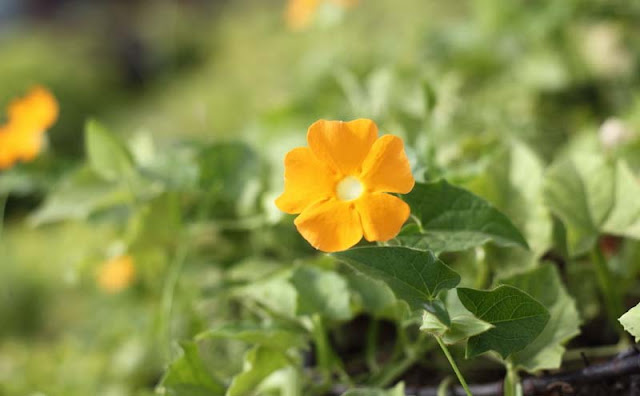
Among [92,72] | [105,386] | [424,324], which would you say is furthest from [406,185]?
[92,72]

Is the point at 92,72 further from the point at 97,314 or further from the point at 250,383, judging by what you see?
the point at 250,383

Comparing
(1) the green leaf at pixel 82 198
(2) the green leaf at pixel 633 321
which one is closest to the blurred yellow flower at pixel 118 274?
(1) the green leaf at pixel 82 198

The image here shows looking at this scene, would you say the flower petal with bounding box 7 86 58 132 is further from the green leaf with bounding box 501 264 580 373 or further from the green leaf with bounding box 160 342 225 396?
the green leaf with bounding box 501 264 580 373

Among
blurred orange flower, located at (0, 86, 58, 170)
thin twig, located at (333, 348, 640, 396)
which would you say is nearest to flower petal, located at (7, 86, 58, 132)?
blurred orange flower, located at (0, 86, 58, 170)

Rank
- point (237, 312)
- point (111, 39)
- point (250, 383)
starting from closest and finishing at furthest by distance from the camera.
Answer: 1. point (250, 383)
2. point (237, 312)
3. point (111, 39)

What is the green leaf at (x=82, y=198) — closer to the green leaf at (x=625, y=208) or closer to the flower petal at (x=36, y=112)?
the flower petal at (x=36, y=112)

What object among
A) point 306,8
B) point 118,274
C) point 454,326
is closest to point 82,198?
point 118,274

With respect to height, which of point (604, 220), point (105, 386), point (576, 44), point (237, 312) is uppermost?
point (576, 44)
